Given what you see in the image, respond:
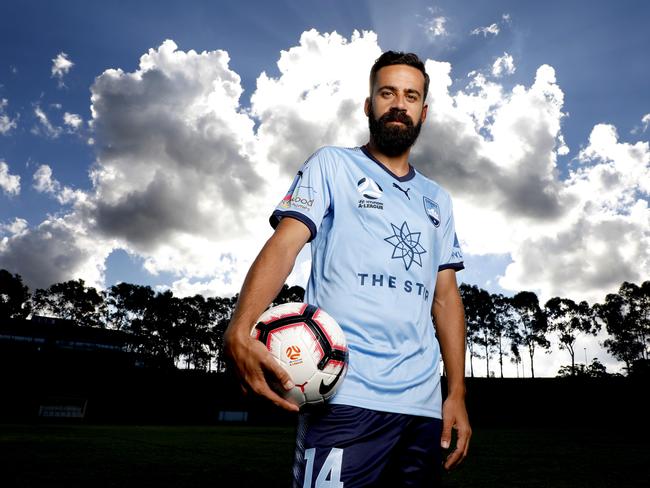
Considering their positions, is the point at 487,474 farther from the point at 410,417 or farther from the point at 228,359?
the point at 228,359

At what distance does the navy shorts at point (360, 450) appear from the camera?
1857mm

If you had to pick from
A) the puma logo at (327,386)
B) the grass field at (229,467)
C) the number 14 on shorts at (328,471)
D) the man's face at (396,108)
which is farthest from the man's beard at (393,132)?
the grass field at (229,467)

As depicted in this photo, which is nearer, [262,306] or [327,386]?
[262,306]

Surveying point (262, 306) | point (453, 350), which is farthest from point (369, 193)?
point (453, 350)

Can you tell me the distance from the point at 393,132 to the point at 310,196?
0.56 m

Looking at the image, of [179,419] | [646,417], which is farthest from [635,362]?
[179,419]

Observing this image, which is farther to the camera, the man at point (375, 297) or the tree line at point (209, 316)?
the tree line at point (209, 316)

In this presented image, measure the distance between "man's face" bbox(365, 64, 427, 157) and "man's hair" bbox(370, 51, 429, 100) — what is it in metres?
0.02

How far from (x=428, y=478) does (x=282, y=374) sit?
0.92 meters

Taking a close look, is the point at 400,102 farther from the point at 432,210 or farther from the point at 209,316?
the point at 209,316

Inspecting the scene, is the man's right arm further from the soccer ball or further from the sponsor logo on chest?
the sponsor logo on chest

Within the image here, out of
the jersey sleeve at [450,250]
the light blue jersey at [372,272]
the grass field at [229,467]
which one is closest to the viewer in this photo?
the light blue jersey at [372,272]

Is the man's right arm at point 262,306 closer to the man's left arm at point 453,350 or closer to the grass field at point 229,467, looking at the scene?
the man's left arm at point 453,350

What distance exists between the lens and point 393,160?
2.48 metres
